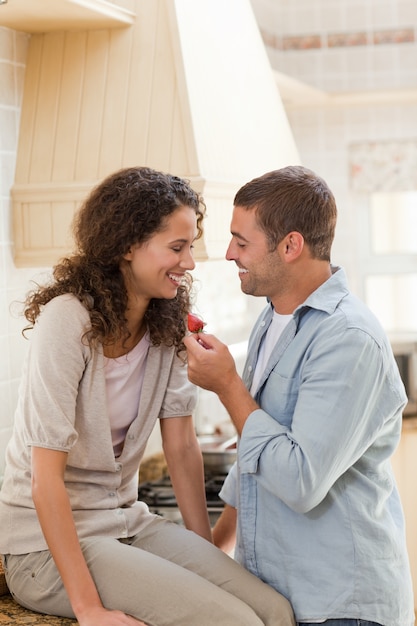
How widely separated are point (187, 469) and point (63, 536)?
0.48 m

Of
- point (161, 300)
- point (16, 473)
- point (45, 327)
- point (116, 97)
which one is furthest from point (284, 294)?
point (116, 97)

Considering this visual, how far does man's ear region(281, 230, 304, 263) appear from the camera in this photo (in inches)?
74.5

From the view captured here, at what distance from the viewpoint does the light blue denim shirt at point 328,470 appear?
1.75m

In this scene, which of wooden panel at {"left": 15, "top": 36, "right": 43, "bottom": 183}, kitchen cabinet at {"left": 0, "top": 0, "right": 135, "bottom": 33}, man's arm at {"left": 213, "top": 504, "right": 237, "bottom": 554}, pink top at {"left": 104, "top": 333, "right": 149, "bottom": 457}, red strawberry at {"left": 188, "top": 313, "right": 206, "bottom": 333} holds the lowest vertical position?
man's arm at {"left": 213, "top": 504, "right": 237, "bottom": 554}

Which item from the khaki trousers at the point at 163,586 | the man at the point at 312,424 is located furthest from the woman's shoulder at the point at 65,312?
the khaki trousers at the point at 163,586

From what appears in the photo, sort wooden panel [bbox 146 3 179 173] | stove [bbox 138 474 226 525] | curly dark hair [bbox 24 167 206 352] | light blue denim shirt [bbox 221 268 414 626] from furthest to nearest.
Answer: stove [bbox 138 474 226 525]
wooden panel [bbox 146 3 179 173]
curly dark hair [bbox 24 167 206 352]
light blue denim shirt [bbox 221 268 414 626]

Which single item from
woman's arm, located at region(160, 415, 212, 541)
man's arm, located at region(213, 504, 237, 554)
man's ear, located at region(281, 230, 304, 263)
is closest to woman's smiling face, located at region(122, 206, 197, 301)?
man's ear, located at region(281, 230, 304, 263)

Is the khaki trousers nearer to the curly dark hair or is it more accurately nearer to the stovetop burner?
the curly dark hair

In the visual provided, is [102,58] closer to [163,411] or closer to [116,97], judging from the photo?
[116,97]

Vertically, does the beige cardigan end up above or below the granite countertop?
above

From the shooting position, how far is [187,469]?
7.32ft

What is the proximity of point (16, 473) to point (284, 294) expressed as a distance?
2.20 ft

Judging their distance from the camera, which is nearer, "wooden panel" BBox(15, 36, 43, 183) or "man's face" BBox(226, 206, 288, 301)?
"man's face" BBox(226, 206, 288, 301)

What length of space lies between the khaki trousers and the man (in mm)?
64
